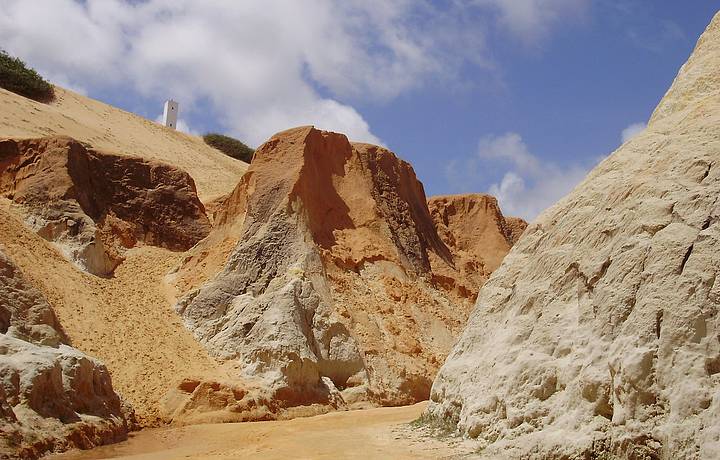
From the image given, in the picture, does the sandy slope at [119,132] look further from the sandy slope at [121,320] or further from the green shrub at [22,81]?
the sandy slope at [121,320]

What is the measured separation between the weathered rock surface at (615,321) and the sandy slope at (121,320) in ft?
25.1

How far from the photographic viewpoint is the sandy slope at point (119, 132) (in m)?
38.0

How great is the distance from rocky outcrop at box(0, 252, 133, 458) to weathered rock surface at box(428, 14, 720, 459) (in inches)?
226

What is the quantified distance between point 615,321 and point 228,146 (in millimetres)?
50337

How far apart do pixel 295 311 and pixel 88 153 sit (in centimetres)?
1119

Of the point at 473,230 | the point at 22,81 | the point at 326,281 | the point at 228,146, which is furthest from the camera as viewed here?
the point at 228,146

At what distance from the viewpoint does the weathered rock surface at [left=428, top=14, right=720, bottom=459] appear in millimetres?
7992

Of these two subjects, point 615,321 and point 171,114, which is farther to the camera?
point 171,114

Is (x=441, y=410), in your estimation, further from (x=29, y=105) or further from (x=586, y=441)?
(x=29, y=105)

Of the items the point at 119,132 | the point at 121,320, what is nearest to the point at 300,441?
the point at 121,320

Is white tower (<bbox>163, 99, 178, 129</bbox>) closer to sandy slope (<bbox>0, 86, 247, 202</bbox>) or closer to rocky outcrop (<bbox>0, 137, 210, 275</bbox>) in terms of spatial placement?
sandy slope (<bbox>0, 86, 247, 202</bbox>)

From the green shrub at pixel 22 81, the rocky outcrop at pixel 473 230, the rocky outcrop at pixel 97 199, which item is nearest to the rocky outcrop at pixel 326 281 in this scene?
the rocky outcrop at pixel 473 230

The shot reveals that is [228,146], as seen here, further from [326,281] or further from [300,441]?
[300,441]

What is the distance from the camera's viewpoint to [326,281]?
21.4 m
